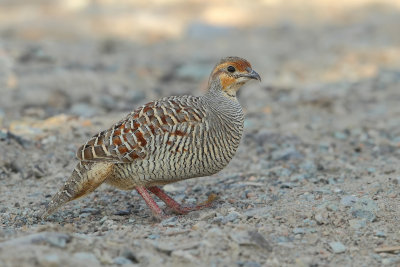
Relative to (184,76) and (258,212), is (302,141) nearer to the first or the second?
(258,212)

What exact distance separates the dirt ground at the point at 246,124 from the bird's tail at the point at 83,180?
0.93 feet

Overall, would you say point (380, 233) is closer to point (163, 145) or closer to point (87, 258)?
point (163, 145)

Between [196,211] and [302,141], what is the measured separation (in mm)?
3414

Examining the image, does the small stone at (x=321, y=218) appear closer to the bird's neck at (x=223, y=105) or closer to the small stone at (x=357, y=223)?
the small stone at (x=357, y=223)

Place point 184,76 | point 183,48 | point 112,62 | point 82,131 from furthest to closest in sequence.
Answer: point 183,48, point 112,62, point 184,76, point 82,131

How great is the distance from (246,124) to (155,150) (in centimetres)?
441

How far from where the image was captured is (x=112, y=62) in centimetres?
1558

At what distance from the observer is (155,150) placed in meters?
6.53

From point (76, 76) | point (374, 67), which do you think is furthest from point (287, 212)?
point (374, 67)

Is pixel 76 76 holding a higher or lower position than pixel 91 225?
higher

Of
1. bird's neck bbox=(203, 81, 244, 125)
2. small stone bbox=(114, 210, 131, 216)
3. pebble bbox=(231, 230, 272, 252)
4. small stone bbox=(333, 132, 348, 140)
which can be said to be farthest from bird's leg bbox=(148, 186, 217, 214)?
small stone bbox=(333, 132, 348, 140)

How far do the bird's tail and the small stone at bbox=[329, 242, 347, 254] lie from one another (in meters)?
2.27

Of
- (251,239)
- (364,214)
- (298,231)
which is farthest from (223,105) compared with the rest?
(251,239)

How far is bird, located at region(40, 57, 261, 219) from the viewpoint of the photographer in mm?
6539
